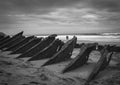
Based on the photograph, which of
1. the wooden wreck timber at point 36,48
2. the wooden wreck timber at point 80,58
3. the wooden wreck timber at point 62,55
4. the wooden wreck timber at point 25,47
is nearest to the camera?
the wooden wreck timber at point 80,58

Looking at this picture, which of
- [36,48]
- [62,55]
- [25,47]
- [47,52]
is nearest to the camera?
[62,55]

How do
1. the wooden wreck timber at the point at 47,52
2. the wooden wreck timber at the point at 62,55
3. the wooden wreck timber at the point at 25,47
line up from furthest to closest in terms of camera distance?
the wooden wreck timber at the point at 25,47 → the wooden wreck timber at the point at 47,52 → the wooden wreck timber at the point at 62,55

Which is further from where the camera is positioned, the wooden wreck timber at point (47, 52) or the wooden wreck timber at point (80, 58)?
the wooden wreck timber at point (47, 52)

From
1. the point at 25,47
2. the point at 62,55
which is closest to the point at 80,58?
the point at 62,55

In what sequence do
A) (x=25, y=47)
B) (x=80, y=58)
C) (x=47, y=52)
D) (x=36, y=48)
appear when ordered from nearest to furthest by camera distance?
1. (x=80, y=58)
2. (x=47, y=52)
3. (x=36, y=48)
4. (x=25, y=47)

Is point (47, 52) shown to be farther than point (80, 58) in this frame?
Yes

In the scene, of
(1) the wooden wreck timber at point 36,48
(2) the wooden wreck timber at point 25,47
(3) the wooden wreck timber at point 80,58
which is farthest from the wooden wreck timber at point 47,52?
(3) the wooden wreck timber at point 80,58

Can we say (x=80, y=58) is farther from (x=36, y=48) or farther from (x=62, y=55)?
(x=36, y=48)

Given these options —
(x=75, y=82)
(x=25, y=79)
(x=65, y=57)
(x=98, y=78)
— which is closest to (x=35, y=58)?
(x=65, y=57)

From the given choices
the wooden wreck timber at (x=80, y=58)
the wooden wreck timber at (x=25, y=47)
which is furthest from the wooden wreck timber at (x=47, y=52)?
the wooden wreck timber at (x=80, y=58)

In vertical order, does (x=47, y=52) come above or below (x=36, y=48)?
below

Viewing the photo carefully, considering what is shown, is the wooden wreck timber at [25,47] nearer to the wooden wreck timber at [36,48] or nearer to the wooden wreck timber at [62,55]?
the wooden wreck timber at [36,48]

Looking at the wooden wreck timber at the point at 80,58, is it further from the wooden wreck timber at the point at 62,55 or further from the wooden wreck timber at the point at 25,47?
the wooden wreck timber at the point at 25,47

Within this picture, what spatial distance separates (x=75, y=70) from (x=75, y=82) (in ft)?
2.49
